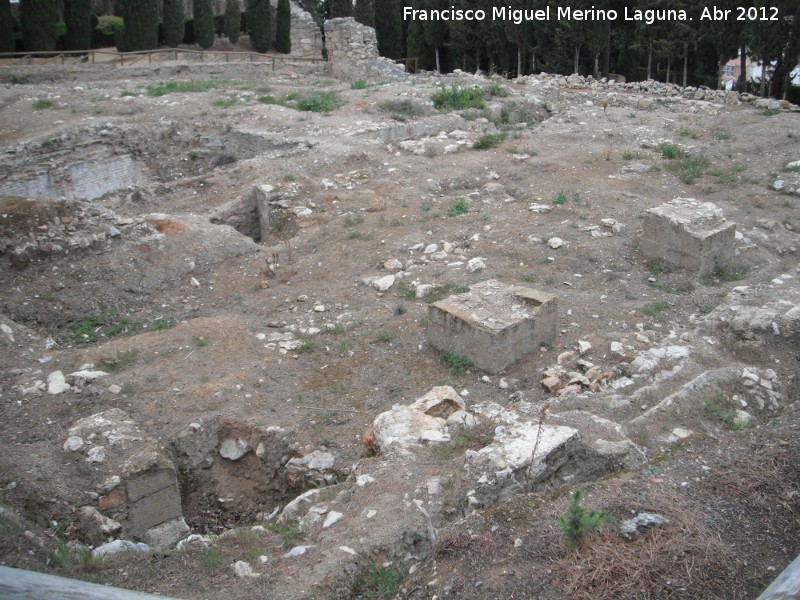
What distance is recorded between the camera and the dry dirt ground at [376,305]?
3.57 m

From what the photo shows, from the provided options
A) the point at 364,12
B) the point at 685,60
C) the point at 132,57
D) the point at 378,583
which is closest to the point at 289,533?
the point at 378,583

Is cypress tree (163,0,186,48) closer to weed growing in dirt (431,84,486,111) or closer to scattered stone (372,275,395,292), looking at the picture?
weed growing in dirt (431,84,486,111)

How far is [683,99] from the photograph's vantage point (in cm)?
1702

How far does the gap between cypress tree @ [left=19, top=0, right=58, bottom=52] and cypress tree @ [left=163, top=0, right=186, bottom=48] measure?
4019mm

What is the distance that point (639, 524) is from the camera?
3449 millimetres

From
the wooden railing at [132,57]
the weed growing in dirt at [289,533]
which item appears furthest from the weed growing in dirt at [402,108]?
the weed growing in dirt at [289,533]

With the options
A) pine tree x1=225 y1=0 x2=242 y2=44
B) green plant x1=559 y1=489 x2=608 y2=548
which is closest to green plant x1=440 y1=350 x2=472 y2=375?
green plant x1=559 y1=489 x2=608 y2=548

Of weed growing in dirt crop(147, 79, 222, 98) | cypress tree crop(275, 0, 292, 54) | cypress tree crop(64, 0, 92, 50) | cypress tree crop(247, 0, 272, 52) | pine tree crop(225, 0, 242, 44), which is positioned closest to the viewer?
weed growing in dirt crop(147, 79, 222, 98)

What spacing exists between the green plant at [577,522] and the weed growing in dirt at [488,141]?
393 inches

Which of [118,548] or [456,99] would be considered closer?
[118,548]

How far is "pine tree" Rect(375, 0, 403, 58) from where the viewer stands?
2808cm

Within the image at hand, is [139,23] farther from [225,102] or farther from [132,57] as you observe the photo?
[225,102]

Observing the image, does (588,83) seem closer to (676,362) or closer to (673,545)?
(676,362)

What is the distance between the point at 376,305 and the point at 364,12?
24307mm
